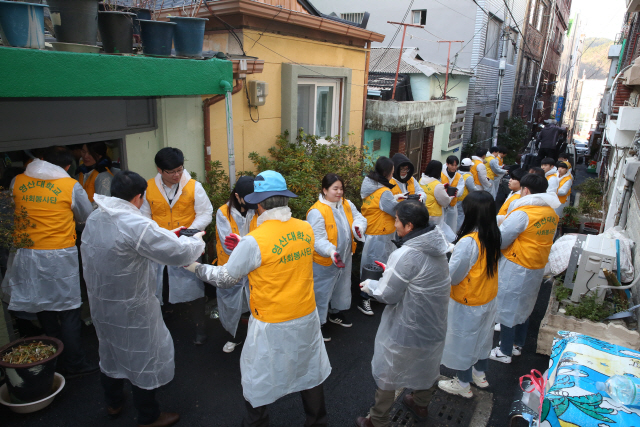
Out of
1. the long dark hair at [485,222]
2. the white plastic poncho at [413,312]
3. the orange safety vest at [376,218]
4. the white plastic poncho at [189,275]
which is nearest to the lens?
the white plastic poncho at [413,312]

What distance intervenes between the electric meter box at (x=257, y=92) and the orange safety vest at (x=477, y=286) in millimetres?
3564

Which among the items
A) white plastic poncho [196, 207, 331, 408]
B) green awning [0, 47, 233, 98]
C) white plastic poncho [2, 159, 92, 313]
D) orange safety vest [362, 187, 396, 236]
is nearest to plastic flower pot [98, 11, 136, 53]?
green awning [0, 47, 233, 98]

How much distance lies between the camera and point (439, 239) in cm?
273

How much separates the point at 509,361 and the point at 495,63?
16.0 m

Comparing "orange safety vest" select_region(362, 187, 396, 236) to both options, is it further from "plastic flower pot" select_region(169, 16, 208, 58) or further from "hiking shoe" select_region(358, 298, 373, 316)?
"plastic flower pot" select_region(169, 16, 208, 58)

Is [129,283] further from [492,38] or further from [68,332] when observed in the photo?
[492,38]

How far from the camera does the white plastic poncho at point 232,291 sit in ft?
12.8

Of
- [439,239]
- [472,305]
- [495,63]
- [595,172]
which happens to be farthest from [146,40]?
[595,172]

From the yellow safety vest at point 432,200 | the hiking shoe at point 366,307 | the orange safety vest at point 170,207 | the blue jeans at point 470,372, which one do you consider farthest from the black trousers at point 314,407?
the yellow safety vest at point 432,200

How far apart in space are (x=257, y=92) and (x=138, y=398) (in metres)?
3.97

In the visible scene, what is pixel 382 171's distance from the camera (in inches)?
194

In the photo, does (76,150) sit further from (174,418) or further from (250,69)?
(174,418)

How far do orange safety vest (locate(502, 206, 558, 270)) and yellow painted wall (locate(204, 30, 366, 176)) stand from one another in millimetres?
3560

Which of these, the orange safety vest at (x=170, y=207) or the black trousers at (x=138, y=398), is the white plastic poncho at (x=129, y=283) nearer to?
the black trousers at (x=138, y=398)
